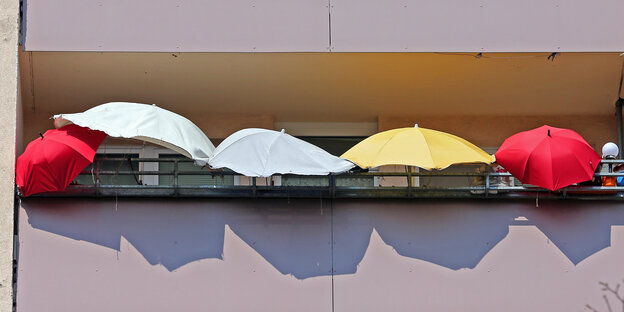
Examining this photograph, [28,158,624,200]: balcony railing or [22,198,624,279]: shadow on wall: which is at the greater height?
[28,158,624,200]: balcony railing

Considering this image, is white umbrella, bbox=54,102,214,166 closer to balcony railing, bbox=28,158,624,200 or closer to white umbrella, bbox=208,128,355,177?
white umbrella, bbox=208,128,355,177

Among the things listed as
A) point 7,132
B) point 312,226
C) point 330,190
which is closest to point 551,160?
point 330,190

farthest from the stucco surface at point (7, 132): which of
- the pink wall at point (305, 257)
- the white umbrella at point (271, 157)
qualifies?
the white umbrella at point (271, 157)

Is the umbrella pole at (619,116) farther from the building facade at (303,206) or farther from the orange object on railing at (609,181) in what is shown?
the orange object on railing at (609,181)

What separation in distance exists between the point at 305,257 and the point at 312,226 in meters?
0.36

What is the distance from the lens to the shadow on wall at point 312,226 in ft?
36.4

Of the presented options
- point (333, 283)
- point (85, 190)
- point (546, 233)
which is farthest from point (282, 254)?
point (546, 233)

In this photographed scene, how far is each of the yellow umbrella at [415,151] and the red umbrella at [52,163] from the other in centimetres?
299

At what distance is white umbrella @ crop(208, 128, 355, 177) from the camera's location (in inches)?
424

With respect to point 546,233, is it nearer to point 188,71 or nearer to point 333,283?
point 333,283
